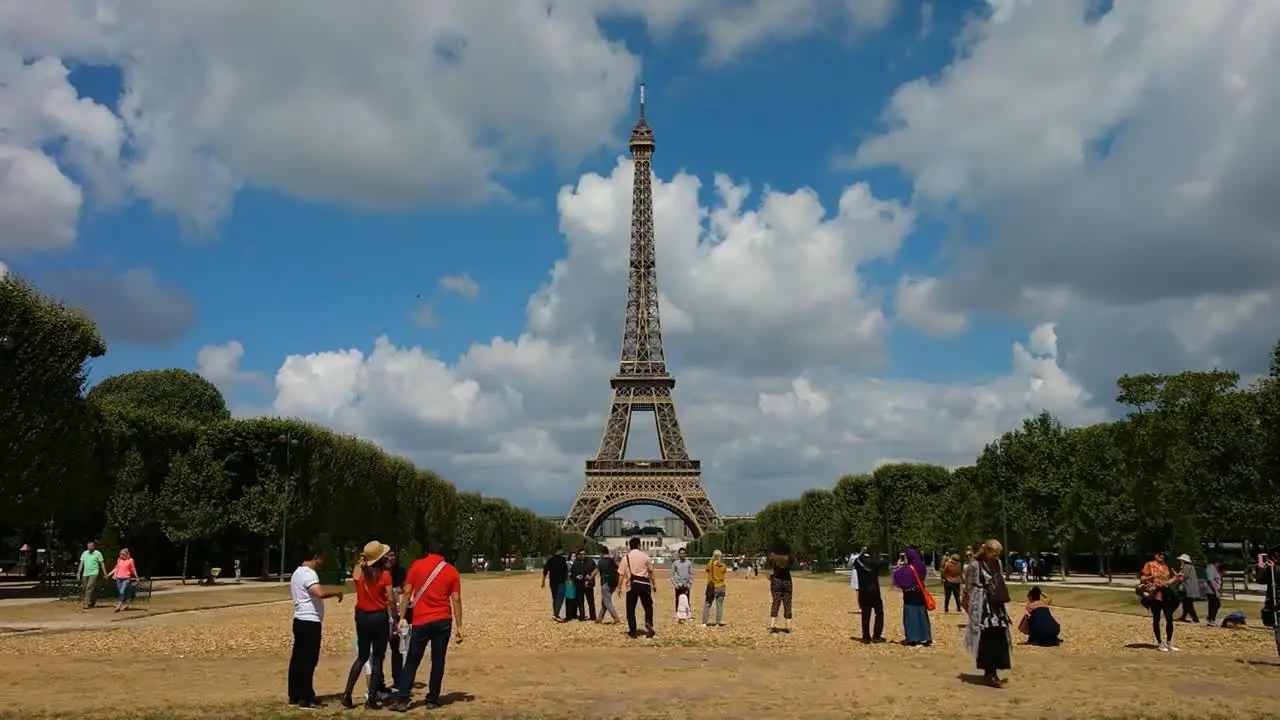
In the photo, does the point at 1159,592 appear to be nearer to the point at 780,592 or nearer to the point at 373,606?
the point at 780,592

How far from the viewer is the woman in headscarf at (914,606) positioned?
20.4m

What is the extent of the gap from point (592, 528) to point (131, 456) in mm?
74927

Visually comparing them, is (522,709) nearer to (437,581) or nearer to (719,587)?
(437,581)

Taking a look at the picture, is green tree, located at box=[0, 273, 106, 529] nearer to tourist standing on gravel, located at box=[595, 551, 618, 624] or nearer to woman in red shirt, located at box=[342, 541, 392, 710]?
tourist standing on gravel, located at box=[595, 551, 618, 624]

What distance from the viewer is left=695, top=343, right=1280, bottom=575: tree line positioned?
45.9 meters

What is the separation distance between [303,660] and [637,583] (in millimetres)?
10564

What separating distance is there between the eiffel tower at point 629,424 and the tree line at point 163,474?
33010 mm

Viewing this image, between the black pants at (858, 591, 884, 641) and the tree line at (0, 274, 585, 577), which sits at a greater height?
the tree line at (0, 274, 585, 577)

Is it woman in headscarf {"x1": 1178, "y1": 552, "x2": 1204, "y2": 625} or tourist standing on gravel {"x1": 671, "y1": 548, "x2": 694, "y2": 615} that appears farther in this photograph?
tourist standing on gravel {"x1": 671, "y1": 548, "x2": 694, "y2": 615}

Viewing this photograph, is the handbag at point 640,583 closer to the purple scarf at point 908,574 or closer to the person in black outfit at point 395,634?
the purple scarf at point 908,574

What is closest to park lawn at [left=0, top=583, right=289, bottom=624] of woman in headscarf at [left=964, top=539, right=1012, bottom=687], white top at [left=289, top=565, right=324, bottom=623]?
white top at [left=289, top=565, right=324, bottom=623]

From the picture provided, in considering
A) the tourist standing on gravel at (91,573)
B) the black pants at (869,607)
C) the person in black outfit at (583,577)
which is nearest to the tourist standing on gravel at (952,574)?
the black pants at (869,607)

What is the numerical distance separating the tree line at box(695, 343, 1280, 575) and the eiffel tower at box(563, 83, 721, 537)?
34.4m

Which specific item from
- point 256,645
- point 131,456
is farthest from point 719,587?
point 131,456
